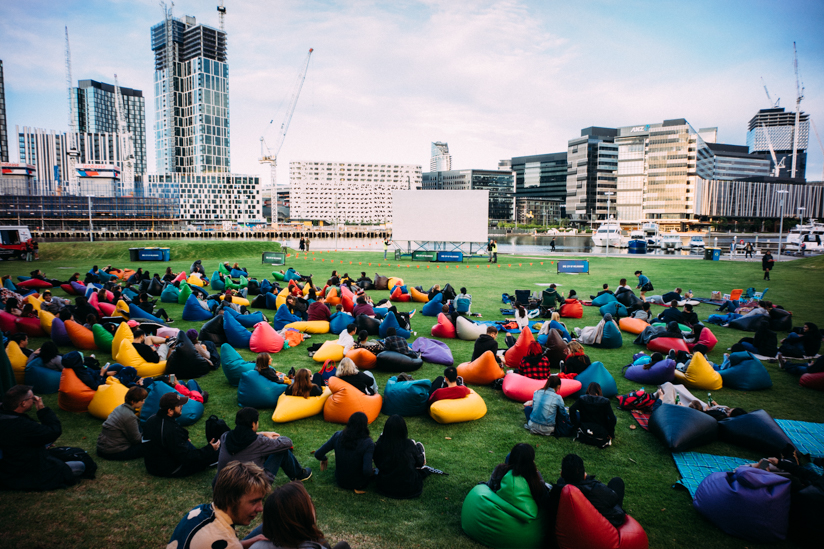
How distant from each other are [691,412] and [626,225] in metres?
131

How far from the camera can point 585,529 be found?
411 centimetres

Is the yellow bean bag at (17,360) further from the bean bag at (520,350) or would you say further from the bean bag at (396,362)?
the bean bag at (520,350)

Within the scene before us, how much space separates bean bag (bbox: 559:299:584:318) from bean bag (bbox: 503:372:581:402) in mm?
6953

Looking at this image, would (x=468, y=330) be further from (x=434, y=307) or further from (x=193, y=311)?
(x=193, y=311)

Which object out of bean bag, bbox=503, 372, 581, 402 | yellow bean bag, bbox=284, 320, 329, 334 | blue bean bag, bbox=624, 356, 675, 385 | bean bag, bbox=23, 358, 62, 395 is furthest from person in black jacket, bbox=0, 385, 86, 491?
blue bean bag, bbox=624, 356, 675, 385

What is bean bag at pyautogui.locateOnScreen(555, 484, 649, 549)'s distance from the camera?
4.11m

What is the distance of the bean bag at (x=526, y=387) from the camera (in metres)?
8.00

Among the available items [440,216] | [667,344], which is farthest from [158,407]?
[440,216]

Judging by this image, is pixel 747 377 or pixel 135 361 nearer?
pixel 747 377

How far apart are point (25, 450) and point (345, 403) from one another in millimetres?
3857

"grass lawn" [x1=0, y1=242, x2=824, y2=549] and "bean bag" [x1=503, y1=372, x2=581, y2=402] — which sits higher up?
"bean bag" [x1=503, y1=372, x2=581, y2=402]

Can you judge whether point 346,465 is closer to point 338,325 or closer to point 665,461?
point 665,461

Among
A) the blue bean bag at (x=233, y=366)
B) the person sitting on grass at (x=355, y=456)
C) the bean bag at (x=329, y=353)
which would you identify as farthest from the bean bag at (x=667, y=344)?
the blue bean bag at (x=233, y=366)

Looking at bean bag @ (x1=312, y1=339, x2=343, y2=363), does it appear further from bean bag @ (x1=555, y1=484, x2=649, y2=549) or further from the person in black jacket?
bean bag @ (x1=555, y1=484, x2=649, y2=549)
